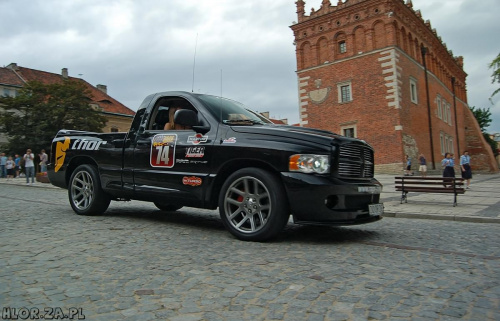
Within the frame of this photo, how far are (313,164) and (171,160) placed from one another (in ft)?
6.79

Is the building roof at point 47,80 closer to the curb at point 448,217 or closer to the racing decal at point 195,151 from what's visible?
the curb at point 448,217

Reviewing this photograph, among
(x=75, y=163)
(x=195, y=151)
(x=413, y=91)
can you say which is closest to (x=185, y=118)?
(x=195, y=151)

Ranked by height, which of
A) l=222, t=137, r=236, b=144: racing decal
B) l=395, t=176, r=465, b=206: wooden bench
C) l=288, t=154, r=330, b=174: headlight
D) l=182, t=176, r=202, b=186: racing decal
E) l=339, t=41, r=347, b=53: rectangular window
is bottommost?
l=395, t=176, r=465, b=206: wooden bench

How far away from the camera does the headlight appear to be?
4.30m

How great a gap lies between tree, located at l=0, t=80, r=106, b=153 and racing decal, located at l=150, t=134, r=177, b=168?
32.4 metres

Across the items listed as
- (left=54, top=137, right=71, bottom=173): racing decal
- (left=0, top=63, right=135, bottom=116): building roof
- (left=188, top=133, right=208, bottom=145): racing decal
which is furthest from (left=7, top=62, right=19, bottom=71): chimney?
(left=188, top=133, right=208, bottom=145): racing decal

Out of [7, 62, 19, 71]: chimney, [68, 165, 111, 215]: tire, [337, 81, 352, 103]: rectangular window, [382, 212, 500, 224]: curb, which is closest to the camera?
[68, 165, 111, 215]: tire

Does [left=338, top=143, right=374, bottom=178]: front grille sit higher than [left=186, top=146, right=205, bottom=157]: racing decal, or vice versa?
[left=186, top=146, right=205, bottom=157]: racing decal

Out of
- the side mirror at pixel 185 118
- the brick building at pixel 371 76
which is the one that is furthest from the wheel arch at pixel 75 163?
the brick building at pixel 371 76

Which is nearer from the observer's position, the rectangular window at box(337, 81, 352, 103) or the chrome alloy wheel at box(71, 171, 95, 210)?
the chrome alloy wheel at box(71, 171, 95, 210)

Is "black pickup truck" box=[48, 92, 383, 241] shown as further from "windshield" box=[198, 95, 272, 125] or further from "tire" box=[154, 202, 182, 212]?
"tire" box=[154, 202, 182, 212]

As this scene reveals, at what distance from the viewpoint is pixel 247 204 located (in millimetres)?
4582

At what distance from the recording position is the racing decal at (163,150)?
5.36 m

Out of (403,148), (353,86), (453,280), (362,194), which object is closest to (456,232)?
(362,194)
